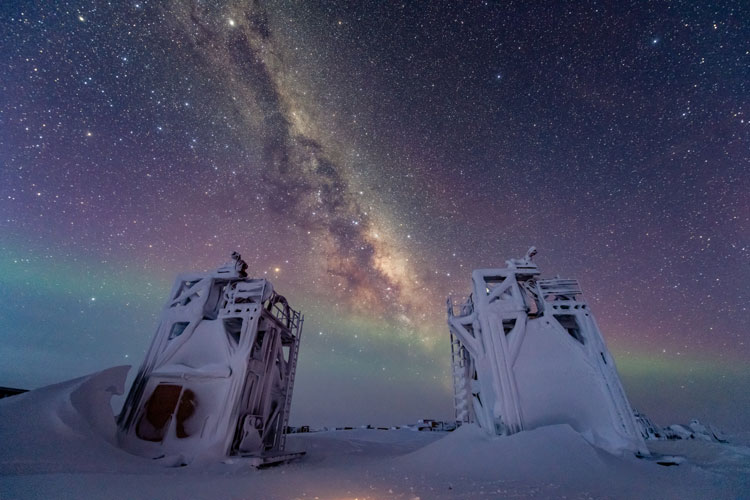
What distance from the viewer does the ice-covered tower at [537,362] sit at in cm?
1312

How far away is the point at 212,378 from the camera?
589 inches

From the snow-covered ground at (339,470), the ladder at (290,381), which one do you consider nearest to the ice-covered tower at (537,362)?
the snow-covered ground at (339,470)

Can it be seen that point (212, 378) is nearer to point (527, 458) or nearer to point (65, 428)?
point (65, 428)

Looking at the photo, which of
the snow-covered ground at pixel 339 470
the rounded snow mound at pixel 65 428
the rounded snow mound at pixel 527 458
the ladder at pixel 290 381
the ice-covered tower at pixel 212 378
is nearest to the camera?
the snow-covered ground at pixel 339 470

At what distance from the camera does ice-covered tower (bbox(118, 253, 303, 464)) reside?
14.0 metres

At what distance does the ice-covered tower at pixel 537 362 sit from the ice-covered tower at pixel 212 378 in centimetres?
1038

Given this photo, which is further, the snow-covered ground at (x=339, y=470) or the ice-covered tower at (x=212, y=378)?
the ice-covered tower at (x=212, y=378)

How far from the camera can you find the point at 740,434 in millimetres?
18453

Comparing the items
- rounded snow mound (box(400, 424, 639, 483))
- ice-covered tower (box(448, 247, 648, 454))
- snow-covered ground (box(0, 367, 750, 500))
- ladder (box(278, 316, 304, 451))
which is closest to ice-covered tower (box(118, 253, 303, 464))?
ladder (box(278, 316, 304, 451))

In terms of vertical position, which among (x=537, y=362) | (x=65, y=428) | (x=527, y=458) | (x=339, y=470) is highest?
(x=537, y=362)

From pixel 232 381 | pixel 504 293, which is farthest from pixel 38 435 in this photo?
pixel 504 293

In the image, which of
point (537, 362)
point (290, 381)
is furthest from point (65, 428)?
point (537, 362)

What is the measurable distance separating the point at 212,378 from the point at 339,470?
762 centimetres

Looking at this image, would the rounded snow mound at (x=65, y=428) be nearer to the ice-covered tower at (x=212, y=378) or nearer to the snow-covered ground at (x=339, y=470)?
the snow-covered ground at (x=339, y=470)
